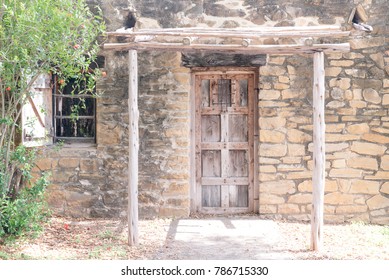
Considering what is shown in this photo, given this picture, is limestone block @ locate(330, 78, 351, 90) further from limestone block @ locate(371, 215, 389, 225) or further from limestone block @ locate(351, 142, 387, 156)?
limestone block @ locate(371, 215, 389, 225)

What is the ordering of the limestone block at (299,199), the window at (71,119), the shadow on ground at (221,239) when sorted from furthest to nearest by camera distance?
the window at (71,119)
the limestone block at (299,199)
the shadow on ground at (221,239)

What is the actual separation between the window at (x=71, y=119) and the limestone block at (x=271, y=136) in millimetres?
2560

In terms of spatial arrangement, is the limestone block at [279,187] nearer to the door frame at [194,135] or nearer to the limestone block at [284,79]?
the door frame at [194,135]

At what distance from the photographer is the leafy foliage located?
5.23 m

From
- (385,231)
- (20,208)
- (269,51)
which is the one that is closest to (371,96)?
(385,231)

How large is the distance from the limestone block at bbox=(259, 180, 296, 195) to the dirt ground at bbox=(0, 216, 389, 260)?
0.45 meters

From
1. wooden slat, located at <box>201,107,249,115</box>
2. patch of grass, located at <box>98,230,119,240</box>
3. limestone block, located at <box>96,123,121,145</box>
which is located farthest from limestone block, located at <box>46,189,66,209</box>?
wooden slat, located at <box>201,107,249,115</box>

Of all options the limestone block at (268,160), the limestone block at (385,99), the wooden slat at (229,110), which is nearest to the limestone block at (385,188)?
the limestone block at (385,99)

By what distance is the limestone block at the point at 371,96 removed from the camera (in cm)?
699

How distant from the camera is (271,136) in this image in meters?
7.04

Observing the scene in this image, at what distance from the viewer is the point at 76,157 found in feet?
23.6

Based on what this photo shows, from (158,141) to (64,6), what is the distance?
7.98 feet
